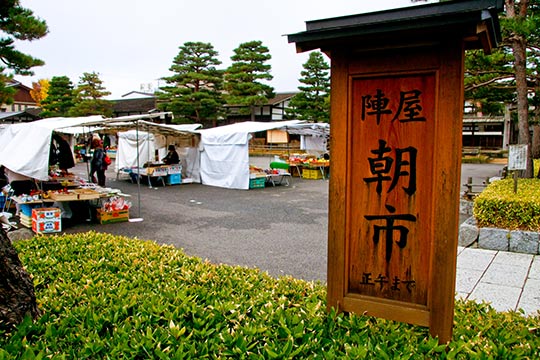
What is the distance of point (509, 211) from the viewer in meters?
6.72

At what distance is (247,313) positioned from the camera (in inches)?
112

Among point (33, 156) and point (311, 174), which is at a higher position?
point (33, 156)

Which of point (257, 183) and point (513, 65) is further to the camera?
point (257, 183)

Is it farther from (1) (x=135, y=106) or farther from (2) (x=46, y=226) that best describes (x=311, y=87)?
(2) (x=46, y=226)

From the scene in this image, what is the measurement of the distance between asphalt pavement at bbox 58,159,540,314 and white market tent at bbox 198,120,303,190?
85 cm

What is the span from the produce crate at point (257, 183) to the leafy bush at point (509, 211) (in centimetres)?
938

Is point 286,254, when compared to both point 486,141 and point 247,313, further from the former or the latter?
point 486,141

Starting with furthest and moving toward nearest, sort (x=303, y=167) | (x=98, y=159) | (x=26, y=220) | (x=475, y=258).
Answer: (x=303, y=167), (x=98, y=159), (x=26, y=220), (x=475, y=258)

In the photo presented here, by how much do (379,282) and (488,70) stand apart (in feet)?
32.9

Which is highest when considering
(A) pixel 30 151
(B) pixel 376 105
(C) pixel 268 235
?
(B) pixel 376 105

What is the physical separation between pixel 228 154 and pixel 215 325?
43.6 feet

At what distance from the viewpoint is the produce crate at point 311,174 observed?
18906 mm

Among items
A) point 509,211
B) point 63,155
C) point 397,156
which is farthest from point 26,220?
point 509,211

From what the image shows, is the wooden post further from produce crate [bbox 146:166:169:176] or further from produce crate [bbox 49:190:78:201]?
produce crate [bbox 146:166:169:176]
